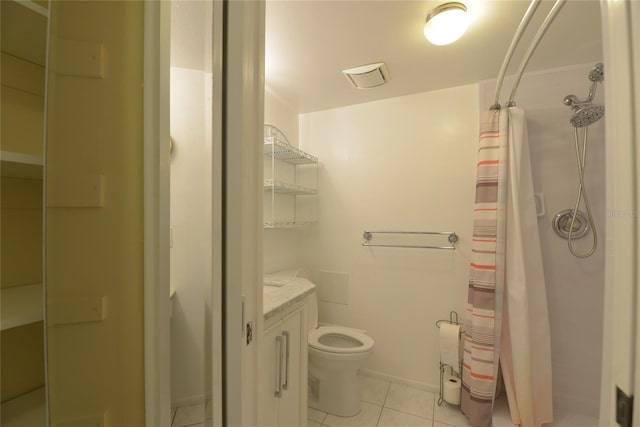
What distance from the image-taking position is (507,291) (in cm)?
151

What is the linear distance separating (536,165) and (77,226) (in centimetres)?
235

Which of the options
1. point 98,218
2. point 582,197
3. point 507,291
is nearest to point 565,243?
point 582,197

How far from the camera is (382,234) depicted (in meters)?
2.10

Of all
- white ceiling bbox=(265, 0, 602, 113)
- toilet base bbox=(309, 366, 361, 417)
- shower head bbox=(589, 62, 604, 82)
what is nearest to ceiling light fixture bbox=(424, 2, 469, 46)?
white ceiling bbox=(265, 0, 602, 113)

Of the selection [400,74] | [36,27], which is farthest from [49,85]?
[400,74]

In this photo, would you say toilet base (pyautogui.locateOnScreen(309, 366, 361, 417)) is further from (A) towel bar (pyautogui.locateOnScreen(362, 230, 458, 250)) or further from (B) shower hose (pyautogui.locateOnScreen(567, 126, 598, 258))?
(B) shower hose (pyautogui.locateOnScreen(567, 126, 598, 258))

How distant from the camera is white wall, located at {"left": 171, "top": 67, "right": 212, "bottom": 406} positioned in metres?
0.59

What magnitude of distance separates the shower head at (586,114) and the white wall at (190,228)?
6.47ft

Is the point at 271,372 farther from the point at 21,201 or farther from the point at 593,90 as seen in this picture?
the point at 593,90

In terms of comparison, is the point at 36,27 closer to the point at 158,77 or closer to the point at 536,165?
the point at 158,77

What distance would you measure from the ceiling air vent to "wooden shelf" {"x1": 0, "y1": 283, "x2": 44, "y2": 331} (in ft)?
6.01

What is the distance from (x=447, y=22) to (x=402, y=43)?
0.29m

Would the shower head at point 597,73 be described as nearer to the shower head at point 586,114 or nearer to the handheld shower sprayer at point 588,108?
the handheld shower sprayer at point 588,108

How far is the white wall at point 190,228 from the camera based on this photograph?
1.93ft
